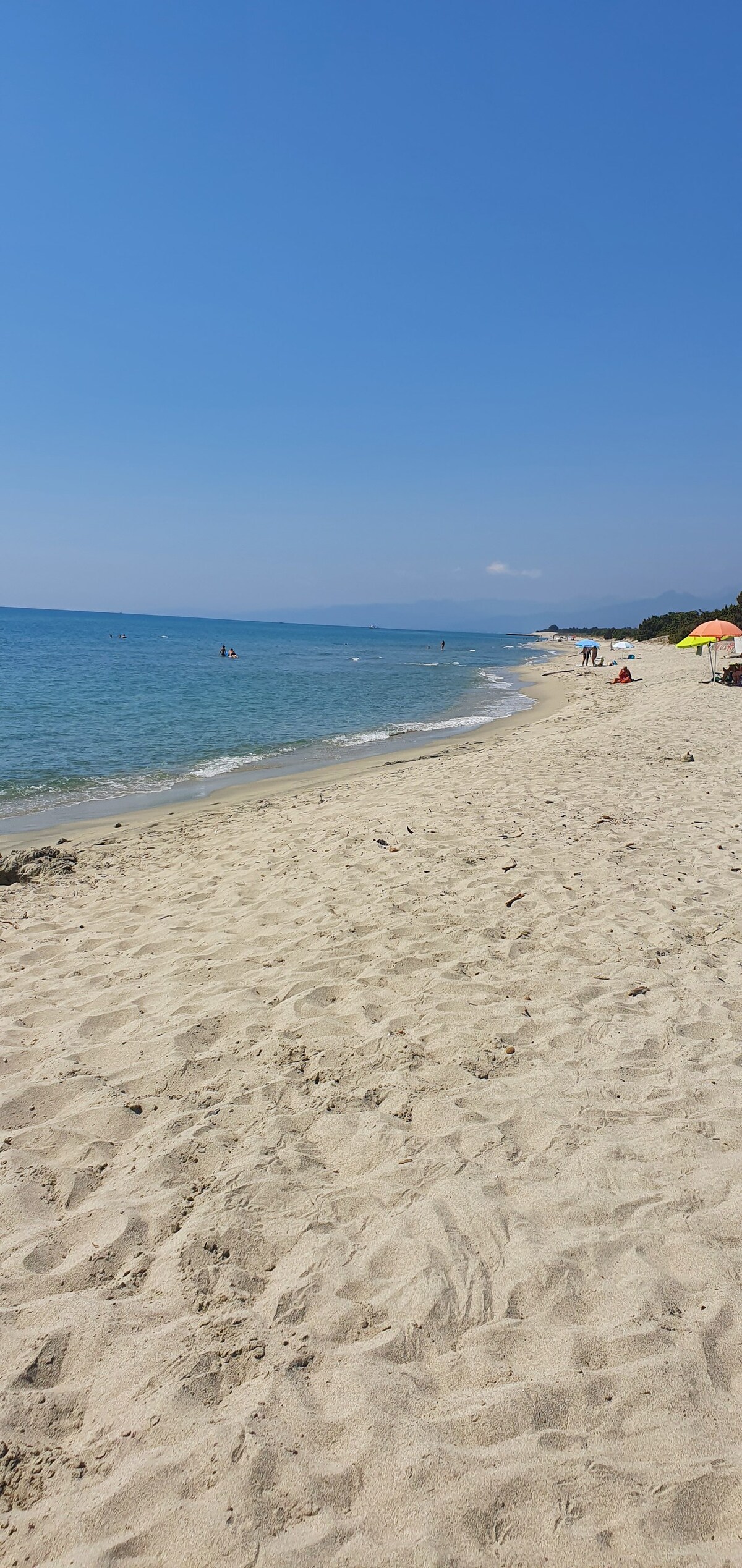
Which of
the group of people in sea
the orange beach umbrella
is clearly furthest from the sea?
the orange beach umbrella

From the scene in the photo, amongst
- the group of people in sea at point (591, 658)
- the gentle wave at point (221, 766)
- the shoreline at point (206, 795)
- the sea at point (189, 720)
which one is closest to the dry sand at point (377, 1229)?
the shoreline at point (206, 795)

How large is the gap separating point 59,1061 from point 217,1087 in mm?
938

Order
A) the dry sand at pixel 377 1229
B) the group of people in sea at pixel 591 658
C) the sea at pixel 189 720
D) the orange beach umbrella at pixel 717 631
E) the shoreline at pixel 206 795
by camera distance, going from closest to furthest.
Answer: the dry sand at pixel 377 1229
the shoreline at pixel 206 795
the sea at pixel 189 720
the orange beach umbrella at pixel 717 631
the group of people in sea at pixel 591 658

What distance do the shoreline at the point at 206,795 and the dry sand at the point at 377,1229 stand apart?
4460 mm

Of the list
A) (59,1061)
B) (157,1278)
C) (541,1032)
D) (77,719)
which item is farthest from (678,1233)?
(77,719)

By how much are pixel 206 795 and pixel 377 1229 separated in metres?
10.1

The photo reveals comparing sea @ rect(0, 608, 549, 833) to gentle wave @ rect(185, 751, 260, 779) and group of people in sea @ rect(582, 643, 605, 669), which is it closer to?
gentle wave @ rect(185, 751, 260, 779)

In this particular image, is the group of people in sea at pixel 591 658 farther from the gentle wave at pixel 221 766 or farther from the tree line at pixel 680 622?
the gentle wave at pixel 221 766

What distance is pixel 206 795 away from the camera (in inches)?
490

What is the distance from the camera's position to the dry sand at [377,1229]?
6.44ft

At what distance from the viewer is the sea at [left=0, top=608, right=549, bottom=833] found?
13.2 meters

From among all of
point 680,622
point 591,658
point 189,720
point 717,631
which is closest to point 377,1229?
point 189,720

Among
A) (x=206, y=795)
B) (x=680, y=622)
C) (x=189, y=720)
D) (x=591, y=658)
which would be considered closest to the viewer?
(x=206, y=795)

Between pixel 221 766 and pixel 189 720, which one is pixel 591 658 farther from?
pixel 221 766
